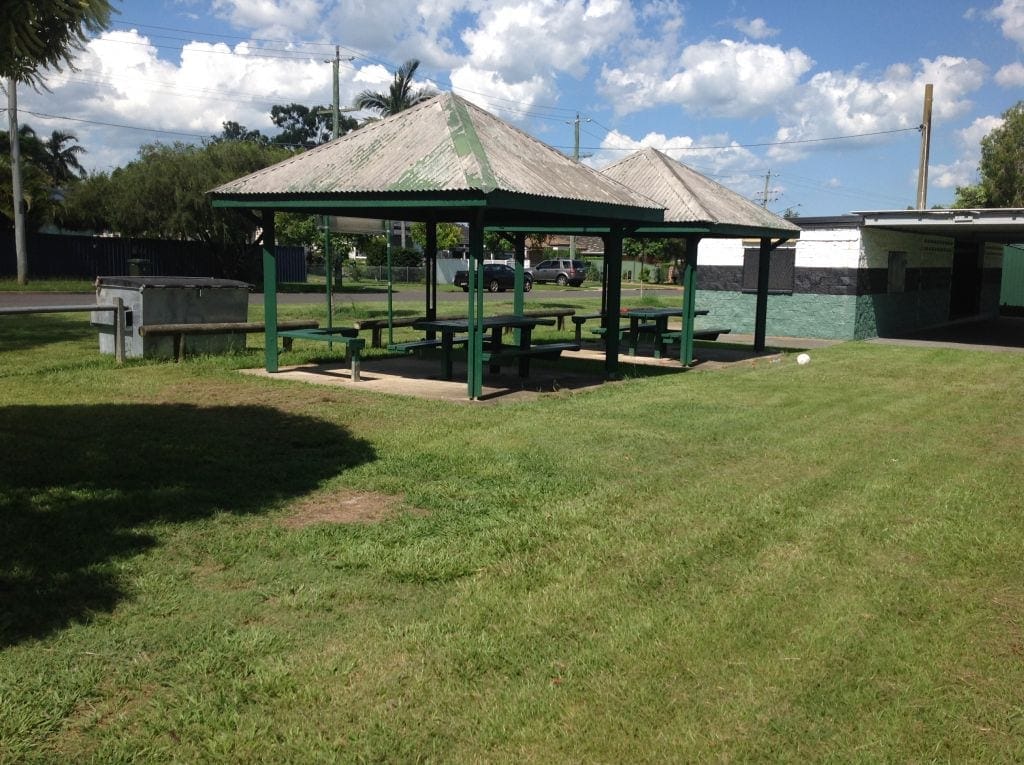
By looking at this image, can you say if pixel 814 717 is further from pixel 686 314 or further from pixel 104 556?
pixel 686 314

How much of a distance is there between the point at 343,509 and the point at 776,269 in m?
16.9

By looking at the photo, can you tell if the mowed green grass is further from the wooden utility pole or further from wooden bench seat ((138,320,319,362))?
the wooden utility pole

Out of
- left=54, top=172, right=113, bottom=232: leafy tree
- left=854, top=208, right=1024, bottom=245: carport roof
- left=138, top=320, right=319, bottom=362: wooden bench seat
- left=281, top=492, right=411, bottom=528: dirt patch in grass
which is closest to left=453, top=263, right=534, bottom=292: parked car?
left=54, top=172, right=113, bottom=232: leafy tree

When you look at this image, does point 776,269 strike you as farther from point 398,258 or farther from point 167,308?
point 398,258

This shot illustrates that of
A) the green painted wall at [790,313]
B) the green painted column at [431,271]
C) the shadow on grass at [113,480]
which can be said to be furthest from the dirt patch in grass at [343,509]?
the green painted wall at [790,313]

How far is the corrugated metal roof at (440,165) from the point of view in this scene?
393 inches

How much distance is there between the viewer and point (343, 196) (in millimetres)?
10648

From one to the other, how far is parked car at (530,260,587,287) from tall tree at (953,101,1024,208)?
66.7 ft

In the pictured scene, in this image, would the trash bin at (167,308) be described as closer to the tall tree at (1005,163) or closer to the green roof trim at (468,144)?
the green roof trim at (468,144)

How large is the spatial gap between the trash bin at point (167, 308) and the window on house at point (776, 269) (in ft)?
40.4

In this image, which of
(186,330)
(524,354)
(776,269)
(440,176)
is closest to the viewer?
(440,176)

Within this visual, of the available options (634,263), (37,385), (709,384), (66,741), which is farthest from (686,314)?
(634,263)

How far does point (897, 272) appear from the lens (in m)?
21.6

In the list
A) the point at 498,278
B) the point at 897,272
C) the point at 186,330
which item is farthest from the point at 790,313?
the point at 498,278
